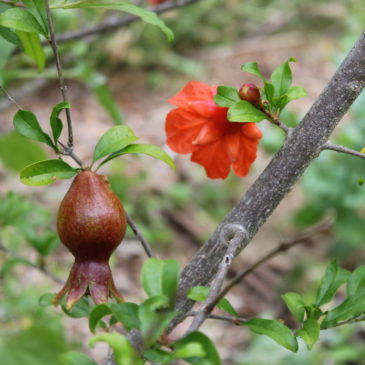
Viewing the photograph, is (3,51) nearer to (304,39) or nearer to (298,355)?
(298,355)

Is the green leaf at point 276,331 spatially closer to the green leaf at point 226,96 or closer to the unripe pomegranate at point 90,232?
the unripe pomegranate at point 90,232

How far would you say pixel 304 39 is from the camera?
218 inches

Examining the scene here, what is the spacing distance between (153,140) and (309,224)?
1.16 m

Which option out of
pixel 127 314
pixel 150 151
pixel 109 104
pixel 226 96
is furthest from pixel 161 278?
pixel 109 104

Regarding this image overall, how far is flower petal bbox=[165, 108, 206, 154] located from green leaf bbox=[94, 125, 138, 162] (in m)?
0.15

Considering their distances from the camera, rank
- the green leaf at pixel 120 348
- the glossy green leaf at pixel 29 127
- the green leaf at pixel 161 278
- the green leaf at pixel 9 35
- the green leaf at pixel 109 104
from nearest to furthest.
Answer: the green leaf at pixel 120 348 < the green leaf at pixel 161 278 < the glossy green leaf at pixel 29 127 < the green leaf at pixel 9 35 < the green leaf at pixel 109 104

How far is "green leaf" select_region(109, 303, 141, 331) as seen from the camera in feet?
2.10

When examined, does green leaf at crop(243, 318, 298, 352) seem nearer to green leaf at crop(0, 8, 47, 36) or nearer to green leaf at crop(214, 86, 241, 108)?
green leaf at crop(214, 86, 241, 108)

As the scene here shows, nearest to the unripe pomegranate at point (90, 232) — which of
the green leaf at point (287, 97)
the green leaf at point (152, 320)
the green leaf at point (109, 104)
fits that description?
the green leaf at point (152, 320)

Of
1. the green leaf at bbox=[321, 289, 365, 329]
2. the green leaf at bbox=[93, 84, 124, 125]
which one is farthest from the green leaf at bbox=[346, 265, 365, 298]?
the green leaf at bbox=[93, 84, 124, 125]

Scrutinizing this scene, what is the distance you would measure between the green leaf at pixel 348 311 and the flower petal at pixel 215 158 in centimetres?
27

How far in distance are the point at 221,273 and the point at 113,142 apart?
0.92 ft

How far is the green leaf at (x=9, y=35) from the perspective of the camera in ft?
2.87

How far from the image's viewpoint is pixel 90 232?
733mm
